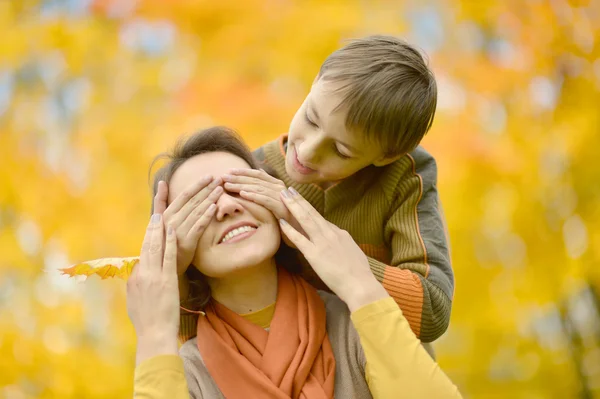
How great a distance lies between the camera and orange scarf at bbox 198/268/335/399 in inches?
75.4

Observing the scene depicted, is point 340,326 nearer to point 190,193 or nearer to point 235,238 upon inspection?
point 235,238

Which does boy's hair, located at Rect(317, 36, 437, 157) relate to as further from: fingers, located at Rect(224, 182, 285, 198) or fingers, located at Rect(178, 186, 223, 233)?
fingers, located at Rect(178, 186, 223, 233)

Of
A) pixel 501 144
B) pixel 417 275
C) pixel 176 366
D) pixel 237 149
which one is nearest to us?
pixel 176 366

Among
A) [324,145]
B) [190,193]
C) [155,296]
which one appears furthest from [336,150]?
[155,296]

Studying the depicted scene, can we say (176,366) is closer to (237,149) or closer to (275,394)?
(275,394)

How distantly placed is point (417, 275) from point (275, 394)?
56 cm

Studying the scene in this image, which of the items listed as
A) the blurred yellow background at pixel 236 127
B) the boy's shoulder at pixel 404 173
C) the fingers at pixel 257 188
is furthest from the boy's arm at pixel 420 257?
the blurred yellow background at pixel 236 127

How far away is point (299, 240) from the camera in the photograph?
2.00 metres

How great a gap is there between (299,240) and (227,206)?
9.3 inches

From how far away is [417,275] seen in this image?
2.08 m

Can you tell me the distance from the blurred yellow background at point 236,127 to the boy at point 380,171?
1702 mm

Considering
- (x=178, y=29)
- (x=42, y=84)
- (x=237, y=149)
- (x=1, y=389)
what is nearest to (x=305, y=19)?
(x=178, y=29)

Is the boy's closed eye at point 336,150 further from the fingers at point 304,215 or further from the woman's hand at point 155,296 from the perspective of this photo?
the woman's hand at point 155,296

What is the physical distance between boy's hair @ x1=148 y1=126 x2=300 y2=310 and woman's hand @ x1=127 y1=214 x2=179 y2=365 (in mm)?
207
